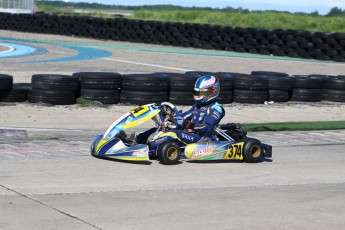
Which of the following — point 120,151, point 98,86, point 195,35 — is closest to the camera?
point 120,151

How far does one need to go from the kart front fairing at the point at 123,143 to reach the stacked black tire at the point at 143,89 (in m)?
5.36

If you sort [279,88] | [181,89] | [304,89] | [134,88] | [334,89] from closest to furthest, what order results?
[134,88] < [181,89] < [279,88] < [304,89] < [334,89]

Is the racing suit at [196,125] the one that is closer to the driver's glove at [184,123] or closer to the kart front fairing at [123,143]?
the driver's glove at [184,123]

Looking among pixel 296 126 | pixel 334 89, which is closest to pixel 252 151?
pixel 296 126

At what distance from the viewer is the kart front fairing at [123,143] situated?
8.97 metres

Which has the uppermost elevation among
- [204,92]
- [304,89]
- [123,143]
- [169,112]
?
[204,92]

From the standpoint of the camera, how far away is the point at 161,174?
8594 mm

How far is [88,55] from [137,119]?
19.0 meters

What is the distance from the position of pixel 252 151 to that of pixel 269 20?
40275 millimetres

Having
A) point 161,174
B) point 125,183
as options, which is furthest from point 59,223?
point 161,174

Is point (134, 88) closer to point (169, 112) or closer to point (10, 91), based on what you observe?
point (10, 91)

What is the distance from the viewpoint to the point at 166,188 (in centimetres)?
788

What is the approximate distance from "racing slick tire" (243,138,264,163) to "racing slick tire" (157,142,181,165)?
0.92m

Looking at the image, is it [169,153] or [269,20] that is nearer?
[169,153]
